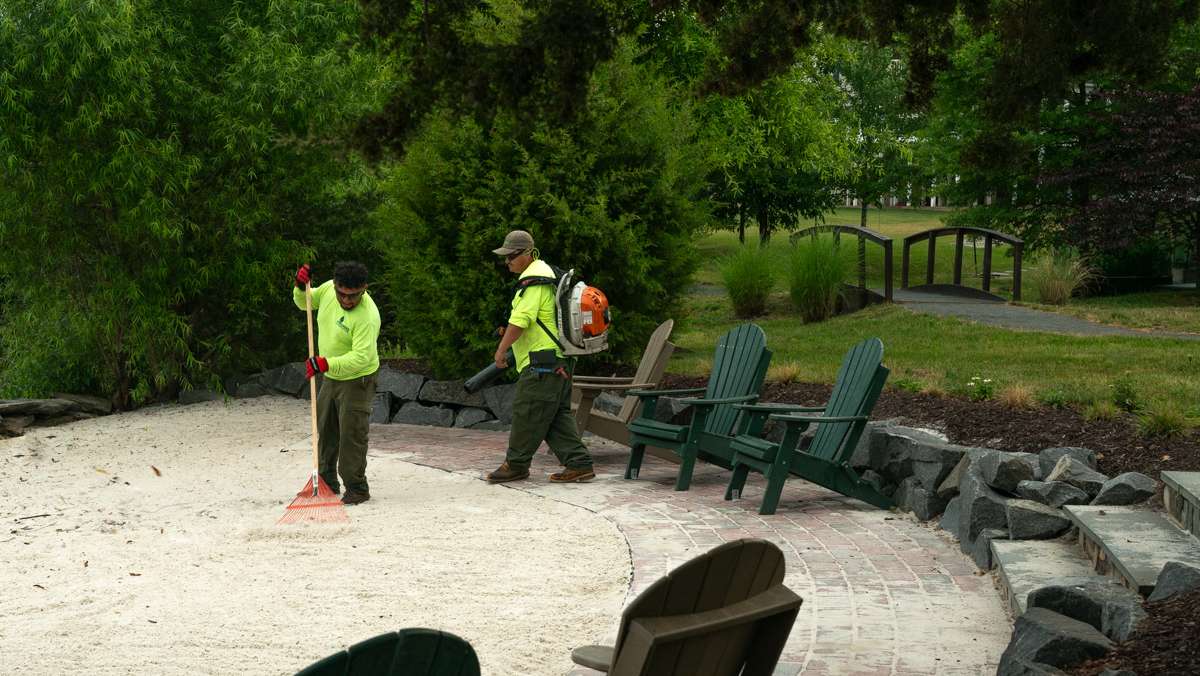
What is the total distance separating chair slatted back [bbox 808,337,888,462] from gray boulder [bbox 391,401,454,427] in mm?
4926

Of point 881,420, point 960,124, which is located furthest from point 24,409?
point 960,124

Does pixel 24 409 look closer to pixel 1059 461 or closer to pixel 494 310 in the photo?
pixel 494 310

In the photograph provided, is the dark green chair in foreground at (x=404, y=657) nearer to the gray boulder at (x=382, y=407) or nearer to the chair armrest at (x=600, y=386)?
the chair armrest at (x=600, y=386)

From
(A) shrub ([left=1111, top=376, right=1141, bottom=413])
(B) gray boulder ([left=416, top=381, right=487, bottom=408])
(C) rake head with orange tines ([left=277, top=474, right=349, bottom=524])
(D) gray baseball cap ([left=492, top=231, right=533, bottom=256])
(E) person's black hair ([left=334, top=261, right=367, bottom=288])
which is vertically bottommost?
(C) rake head with orange tines ([left=277, top=474, right=349, bottom=524])

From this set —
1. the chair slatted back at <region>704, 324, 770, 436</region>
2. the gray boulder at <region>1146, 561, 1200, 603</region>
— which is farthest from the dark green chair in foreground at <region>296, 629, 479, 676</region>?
the chair slatted back at <region>704, 324, 770, 436</region>

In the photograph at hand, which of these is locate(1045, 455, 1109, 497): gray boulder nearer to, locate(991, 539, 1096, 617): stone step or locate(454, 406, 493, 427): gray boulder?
locate(991, 539, 1096, 617): stone step

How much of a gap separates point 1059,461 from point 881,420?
231cm

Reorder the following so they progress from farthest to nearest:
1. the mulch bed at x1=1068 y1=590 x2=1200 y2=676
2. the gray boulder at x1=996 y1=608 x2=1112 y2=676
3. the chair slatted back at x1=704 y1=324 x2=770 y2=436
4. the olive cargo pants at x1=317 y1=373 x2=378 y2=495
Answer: the chair slatted back at x1=704 y1=324 x2=770 y2=436, the olive cargo pants at x1=317 y1=373 x2=378 y2=495, the gray boulder at x1=996 y1=608 x2=1112 y2=676, the mulch bed at x1=1068 y1=590 x2=1200 y2=676

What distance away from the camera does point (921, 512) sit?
26.7 ft

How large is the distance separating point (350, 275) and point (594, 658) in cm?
547

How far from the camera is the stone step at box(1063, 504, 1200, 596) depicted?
18.2 feet

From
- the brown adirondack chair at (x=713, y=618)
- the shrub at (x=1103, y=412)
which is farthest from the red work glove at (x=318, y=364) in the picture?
the brown adirondack chair at (x=713, y=618)

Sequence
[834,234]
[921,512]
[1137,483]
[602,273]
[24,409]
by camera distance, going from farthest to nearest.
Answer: [834,234]
[24,409]
[602,273]
[921,512]
[1137,483]

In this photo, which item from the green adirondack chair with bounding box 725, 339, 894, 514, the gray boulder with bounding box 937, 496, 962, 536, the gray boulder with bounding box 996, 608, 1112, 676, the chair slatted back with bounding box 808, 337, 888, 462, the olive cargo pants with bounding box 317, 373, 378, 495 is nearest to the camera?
the gray boulder with bounding box 996, 608, 1112, 676
